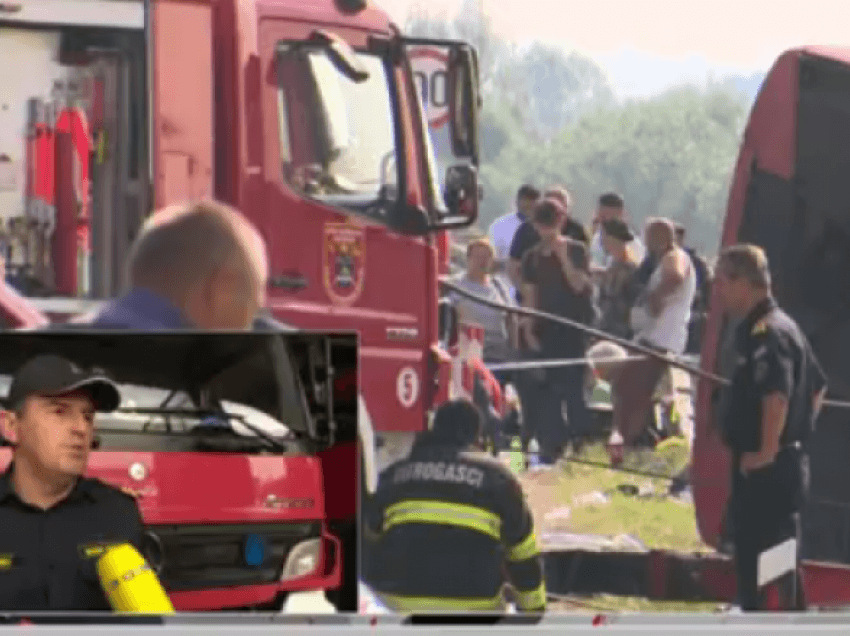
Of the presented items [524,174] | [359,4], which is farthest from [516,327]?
[359,4]

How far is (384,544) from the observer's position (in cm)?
788

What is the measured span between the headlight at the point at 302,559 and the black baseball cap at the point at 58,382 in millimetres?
552

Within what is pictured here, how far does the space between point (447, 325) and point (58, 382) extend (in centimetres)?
92

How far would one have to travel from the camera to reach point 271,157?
7891 millimetres

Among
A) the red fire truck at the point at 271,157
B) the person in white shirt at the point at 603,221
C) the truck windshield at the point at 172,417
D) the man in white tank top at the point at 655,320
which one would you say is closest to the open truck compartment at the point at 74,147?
the red fire truck at the point at 271,157

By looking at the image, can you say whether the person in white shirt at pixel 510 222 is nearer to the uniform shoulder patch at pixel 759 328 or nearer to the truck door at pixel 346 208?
the truck door at pixel 346 208

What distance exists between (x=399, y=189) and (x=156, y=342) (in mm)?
666

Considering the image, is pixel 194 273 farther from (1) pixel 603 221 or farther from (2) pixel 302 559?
(1) pixel 603 221

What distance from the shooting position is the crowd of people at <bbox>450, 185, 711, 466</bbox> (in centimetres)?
793

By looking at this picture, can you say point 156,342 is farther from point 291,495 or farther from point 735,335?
point 735,335

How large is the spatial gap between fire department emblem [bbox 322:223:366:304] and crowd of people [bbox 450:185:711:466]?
0.75 ft

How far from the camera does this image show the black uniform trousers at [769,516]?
26.4 ft

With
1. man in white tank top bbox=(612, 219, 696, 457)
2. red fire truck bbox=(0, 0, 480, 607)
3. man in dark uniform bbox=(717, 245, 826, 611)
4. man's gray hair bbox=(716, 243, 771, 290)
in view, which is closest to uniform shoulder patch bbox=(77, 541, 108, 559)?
red fire truck bbox=(0, 0, 480, 607)

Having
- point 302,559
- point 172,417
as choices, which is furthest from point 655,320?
point 172,417
